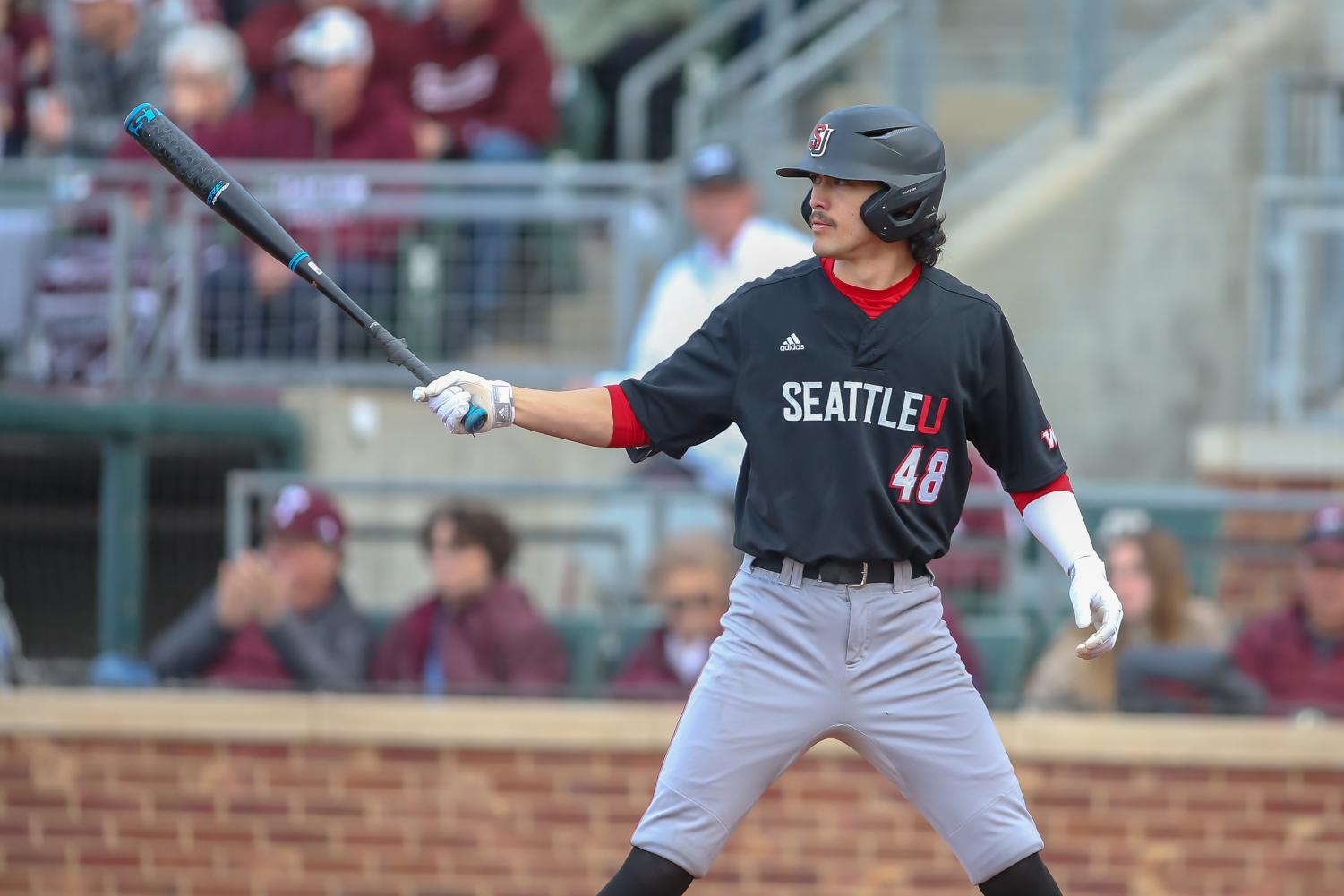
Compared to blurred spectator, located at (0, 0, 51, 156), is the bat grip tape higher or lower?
lower

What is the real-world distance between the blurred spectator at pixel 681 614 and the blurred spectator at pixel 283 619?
976 millimetres

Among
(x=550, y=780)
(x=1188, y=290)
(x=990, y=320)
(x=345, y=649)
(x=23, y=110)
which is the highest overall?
(x=23, y=110)

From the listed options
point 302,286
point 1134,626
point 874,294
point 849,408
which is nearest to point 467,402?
point 849,408

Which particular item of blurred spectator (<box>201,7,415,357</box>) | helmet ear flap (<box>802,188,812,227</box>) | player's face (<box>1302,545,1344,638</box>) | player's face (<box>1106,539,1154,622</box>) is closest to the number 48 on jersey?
helmet ear flap (<box>802,188,812,227</box>)

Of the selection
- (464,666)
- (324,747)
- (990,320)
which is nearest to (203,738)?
(324,747)

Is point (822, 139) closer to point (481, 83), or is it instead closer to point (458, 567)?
point (458, 567)

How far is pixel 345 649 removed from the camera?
7.18 metres

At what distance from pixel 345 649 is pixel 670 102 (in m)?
3.24

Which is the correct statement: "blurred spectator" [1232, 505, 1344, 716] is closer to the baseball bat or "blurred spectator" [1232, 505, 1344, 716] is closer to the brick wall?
the brick wall

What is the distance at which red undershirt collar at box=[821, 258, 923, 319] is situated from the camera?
14.0ft

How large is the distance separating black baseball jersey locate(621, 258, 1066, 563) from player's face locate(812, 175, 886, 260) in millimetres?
108

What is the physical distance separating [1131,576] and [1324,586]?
609 millimetres

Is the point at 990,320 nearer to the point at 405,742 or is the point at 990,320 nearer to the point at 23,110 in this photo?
the point at 405,742

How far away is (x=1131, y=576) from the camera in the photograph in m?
6.68
